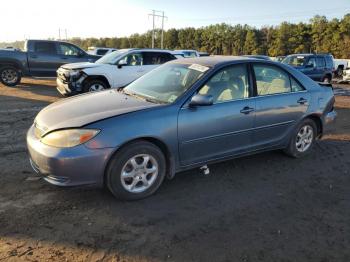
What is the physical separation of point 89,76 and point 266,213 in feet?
26.5

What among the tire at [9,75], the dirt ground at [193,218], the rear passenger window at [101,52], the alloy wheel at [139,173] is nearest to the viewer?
the dirt ground at [193,218]

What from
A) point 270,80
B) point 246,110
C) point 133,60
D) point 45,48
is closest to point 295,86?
point 270,80

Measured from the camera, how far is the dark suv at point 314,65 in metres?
17.3

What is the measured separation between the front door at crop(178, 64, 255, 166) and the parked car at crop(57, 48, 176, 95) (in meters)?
6.72

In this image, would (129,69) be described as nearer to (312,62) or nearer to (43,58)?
(43,58)

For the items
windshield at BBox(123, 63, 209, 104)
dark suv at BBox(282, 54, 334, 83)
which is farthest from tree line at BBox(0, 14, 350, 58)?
windshield at BBox(123, 63, 209, 104)

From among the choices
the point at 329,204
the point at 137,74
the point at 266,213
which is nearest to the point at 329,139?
the point at 329,204

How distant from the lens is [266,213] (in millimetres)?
3885

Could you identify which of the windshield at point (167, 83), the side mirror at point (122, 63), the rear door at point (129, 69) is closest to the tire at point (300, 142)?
the windshield at point (167, 83)

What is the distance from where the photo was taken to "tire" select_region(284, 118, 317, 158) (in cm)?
560

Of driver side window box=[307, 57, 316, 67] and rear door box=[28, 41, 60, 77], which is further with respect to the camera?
driver side window box=[307, 57, 316, 67]

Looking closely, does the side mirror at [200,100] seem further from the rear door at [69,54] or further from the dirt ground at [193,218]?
the rear door at [69,54]

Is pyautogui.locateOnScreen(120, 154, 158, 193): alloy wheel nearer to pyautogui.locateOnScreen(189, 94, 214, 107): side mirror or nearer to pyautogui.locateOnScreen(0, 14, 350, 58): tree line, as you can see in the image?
pyautogui.locateOnScreen(189, 94, 214, 107): side mirror

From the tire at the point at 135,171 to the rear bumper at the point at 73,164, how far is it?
134 mm
